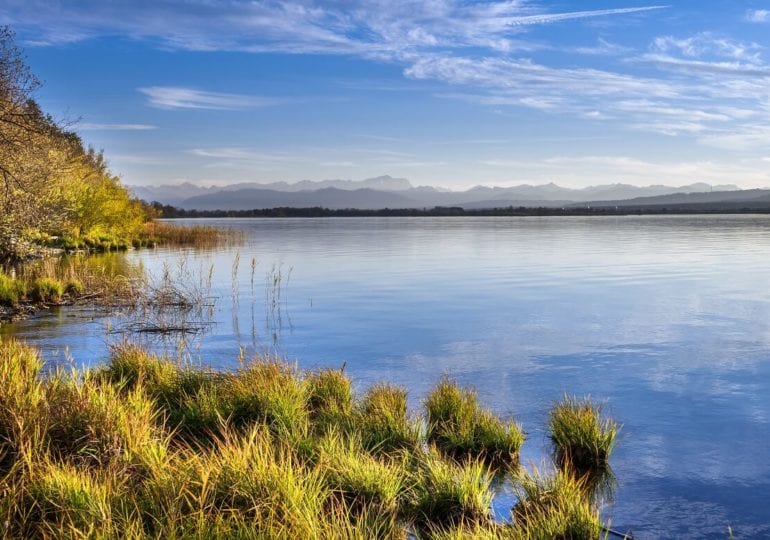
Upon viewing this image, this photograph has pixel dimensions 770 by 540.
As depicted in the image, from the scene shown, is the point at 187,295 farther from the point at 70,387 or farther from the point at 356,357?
the point at 70,387

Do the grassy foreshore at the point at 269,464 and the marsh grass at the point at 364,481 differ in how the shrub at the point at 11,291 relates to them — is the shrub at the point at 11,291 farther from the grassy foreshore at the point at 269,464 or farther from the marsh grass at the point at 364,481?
the marsh grass at the point at 364,481

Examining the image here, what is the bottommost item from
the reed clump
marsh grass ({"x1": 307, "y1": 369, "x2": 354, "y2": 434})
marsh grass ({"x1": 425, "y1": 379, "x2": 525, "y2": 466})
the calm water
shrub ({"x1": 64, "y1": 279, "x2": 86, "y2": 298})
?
the calm water

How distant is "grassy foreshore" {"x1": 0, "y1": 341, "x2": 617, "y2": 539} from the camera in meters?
6.80

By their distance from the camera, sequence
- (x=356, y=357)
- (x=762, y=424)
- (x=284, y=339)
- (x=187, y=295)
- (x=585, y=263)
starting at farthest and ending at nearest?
1. (x=585, y=263)
2. (x=187, y=295)
3. (x=284, y=339)
4. (x=356, y=357)
5. (x=762, y=424)

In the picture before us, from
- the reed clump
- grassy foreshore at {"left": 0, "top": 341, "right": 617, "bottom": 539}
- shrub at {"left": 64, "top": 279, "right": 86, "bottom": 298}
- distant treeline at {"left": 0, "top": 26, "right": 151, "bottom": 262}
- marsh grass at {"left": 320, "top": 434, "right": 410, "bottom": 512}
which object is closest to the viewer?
grassy foreshore at {"left": 0, "top": 341, "right": 617, "bottom": 539}

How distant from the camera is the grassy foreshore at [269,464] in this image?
6.80m

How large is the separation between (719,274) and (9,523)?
125 feet

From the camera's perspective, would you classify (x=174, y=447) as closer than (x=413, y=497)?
No

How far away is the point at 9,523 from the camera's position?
653 centimetres

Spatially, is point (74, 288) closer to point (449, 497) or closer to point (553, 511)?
point (449, 497)

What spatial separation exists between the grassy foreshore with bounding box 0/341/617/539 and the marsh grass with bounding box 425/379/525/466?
25 mm

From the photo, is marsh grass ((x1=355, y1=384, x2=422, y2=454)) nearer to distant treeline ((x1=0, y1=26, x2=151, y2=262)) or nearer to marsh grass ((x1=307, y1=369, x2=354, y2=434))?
marsh grass ((x1=307, y1=369, x2=354, y2=434))

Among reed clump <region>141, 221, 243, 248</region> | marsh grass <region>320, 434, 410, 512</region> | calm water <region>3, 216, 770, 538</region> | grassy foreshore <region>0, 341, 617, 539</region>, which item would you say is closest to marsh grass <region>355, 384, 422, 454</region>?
grassy foreshore <region>0, 341, 617, 539</region>

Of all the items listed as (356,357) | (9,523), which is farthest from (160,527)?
(356,357)
